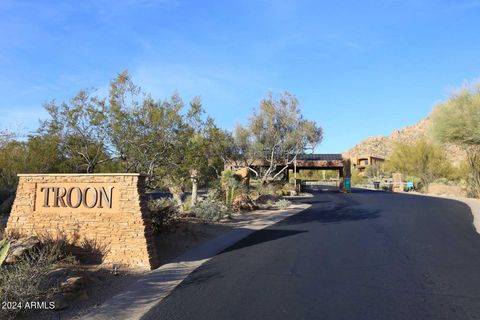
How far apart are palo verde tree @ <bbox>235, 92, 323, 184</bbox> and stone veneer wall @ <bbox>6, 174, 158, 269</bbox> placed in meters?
26.9

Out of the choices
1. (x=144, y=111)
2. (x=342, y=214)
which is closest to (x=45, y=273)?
(x=144, y=111)

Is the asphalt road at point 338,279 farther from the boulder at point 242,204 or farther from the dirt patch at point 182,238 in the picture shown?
the boulder at point 242,204

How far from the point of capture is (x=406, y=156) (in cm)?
5466

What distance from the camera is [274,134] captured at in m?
36.8

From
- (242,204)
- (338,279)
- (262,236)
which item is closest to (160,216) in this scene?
(262,236)

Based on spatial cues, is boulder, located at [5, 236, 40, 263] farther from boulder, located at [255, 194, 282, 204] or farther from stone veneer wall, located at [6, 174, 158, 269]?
boulder, located at [255, 194, 282, 204]

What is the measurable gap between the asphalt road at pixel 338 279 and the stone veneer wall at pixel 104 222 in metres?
1.47

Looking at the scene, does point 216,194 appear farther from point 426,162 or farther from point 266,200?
point 426,162

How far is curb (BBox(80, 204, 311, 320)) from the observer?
20.7ft

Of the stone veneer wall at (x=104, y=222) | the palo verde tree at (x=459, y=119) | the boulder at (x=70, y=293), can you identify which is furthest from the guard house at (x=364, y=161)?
the boulder at (x=70, y=293)

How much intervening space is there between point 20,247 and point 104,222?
168 cm

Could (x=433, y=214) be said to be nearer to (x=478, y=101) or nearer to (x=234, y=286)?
(x=478, y=101)

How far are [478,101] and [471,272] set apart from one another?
702 inches

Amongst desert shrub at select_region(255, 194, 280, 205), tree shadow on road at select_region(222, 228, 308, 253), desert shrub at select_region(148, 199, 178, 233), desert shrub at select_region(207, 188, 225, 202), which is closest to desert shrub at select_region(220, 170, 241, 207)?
desert shrub at select_region(207, 188, 225, 202)
